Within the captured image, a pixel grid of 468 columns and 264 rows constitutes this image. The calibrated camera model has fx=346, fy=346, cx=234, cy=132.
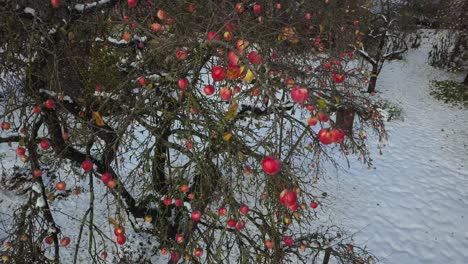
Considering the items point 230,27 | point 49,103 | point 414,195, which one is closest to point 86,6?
point 49,103

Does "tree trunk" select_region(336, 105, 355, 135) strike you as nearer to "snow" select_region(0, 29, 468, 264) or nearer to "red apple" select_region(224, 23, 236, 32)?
"snow" select_region(0, 29, 468, 264)

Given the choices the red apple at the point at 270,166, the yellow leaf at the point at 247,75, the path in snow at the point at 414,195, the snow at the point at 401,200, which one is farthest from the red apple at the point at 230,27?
the path in snow at the point at 414,195

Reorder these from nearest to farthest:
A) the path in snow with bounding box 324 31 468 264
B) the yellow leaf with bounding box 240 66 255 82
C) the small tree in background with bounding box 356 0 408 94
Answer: the yellow leaf with bounding box 240 66 255 82, the path in snow with bounding box 324 31 468 264, the small tree in background with bounding box 356 0 408 94

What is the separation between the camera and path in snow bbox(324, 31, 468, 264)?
7.20 m

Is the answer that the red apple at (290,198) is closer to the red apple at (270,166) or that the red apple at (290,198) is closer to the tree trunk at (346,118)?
the red apple at (270,166)

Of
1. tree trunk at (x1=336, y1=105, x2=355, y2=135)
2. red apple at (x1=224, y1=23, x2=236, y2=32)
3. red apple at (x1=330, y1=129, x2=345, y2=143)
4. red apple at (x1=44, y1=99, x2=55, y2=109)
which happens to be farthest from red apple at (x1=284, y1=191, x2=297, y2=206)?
tree trunk at (x1=336, y1=105, x2=355, y2=135)

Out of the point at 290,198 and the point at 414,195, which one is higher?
the point at 414,195

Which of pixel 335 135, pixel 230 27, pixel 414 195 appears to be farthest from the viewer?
pixel 414 195

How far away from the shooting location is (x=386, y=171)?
9.60 m

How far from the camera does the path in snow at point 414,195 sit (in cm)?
720

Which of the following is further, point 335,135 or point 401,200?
point 401,200

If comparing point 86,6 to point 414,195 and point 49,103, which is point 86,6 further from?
point 414,195

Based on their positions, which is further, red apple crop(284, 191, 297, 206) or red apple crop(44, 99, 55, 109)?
red apple crop(44, 99, 55, 109)

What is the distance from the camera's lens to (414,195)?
8.70m
